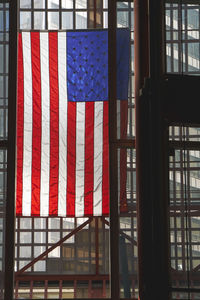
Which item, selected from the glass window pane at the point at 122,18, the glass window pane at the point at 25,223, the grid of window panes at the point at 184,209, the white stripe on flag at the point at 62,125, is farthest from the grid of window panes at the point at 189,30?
the glass window pane at the point at 25,223

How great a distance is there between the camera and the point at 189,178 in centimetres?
323

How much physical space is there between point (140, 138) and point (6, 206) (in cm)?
254

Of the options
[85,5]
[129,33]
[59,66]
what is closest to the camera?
[129,33]

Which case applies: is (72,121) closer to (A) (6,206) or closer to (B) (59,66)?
(B) (59,66)

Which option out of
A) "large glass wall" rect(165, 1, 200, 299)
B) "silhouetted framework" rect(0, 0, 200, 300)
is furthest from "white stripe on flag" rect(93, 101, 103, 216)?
"large glass wall" rect(165, 1, 200, 299)

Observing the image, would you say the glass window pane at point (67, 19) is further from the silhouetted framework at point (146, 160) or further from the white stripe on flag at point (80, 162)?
the white stripe on flag at point (80, 162)

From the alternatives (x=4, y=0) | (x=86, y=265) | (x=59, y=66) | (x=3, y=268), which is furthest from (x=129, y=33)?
(x=86, y=265)

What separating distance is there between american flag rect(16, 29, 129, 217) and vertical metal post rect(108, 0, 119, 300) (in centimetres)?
226

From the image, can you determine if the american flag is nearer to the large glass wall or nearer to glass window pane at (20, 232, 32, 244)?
glass window pane at (20, 232, 32, 244)

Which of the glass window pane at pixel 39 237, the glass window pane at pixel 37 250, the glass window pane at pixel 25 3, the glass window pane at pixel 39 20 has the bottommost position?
the glass window pane at pixel 37 250

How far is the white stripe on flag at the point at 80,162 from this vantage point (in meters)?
8.20

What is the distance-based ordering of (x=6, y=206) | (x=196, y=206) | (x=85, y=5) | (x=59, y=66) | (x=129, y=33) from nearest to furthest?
1. (x=196, y=206)
2. (x=6, y=206)
3. (x=129, y=33)
4. (x=59, y=66)
5. (x=85, y=5)

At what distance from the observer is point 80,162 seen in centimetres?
828

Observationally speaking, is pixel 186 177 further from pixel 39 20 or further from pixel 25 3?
pixel 25 3
